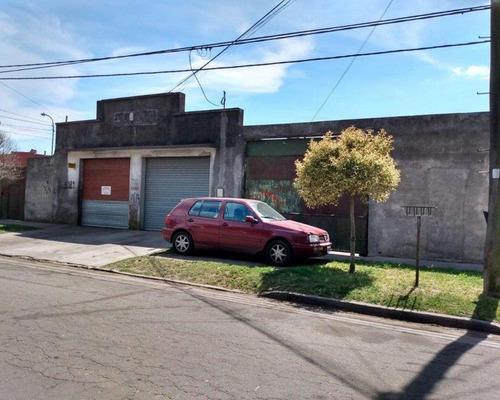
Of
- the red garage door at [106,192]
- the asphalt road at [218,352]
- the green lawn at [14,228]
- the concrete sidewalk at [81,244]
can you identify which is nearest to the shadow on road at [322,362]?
the asphalt road at [218,352]

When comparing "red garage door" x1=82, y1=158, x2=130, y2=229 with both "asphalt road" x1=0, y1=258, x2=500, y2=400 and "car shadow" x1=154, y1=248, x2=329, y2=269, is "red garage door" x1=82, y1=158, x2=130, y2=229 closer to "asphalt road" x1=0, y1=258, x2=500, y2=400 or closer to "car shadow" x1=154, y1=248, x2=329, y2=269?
"car shadow" x1=154, y1=248, x2=329, y2=269

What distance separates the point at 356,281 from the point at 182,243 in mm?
5112

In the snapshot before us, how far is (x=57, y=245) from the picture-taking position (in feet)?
45.6

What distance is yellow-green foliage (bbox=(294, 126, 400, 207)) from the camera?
29.7ft

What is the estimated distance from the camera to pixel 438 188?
1256 centimetres

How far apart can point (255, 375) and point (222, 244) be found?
7.02 meters

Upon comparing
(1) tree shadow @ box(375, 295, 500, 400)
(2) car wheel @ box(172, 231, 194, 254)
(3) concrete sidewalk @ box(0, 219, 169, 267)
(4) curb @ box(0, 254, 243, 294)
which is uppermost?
(2) car wheel @ box(172, 231, 194, 254)

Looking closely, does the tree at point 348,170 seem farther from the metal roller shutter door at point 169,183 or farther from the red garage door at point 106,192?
the red garage door at point 106,192

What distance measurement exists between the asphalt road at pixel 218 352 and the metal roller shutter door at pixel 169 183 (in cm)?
963

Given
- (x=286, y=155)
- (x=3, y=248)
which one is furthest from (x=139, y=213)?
(x=286, y=155)

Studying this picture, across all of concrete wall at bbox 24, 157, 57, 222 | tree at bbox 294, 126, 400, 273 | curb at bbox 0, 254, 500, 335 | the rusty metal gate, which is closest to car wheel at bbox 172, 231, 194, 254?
curb at bbox 0, 254, 500, 335

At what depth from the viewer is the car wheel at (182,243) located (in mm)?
11764

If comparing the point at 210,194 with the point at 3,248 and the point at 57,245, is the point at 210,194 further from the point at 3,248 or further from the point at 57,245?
the point at 3,248

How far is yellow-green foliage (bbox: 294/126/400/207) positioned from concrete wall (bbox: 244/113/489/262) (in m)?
3.63
